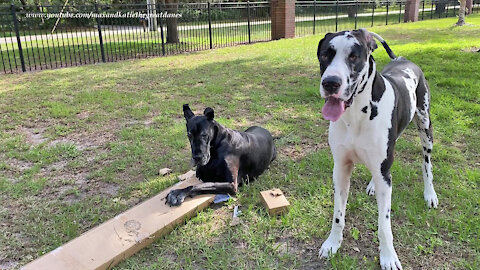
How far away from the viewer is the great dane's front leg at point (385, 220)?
260cm

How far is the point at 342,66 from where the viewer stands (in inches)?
85.2

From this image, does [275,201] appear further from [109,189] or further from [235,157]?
[109,189]

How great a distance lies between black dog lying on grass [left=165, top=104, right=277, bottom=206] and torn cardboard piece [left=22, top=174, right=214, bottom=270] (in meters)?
0.11

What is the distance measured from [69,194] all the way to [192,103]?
3431 millimetres

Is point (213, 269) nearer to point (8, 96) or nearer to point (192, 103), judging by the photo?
point (192, 103)

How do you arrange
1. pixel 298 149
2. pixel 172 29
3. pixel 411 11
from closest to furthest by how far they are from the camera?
pixel 298 149
pixel 172 29
pixel 411 11

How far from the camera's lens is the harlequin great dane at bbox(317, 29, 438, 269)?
2.19 m

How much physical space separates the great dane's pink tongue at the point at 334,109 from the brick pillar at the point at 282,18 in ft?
52.3

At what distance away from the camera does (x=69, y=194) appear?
13.0 feet

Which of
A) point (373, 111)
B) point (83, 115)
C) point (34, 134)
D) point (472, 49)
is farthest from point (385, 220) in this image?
point (472, 49)

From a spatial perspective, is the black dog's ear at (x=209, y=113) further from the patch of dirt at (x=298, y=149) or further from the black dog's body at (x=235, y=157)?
the patch of dirt at (x=298, y=149)

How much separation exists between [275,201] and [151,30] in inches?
723

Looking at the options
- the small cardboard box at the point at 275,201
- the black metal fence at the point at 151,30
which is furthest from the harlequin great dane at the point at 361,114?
the black metal fence at the point at 151,30

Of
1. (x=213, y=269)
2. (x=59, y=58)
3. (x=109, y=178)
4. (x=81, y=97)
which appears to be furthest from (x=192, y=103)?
(x=59, y=58)
